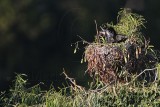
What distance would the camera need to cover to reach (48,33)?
2387mm

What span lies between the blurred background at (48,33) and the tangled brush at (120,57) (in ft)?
1.45

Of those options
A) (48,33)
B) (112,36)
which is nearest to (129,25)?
(112,36)

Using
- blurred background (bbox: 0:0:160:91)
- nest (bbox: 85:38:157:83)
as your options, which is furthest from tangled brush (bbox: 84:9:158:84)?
blurred background (bbox: 0:0:160:91)

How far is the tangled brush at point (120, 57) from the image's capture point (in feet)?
5.88

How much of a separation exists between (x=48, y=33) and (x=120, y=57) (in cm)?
67

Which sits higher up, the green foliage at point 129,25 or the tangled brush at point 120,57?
the green foliage at point 129,25

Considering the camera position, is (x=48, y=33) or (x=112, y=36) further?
(x=48, y=33)

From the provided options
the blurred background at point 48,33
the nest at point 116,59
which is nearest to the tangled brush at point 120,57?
the nest at point 116,59

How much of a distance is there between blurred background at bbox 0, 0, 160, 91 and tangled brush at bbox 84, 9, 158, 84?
1.45ft

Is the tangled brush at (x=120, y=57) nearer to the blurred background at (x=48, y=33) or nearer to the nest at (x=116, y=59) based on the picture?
the nest at (x=116, y=59)

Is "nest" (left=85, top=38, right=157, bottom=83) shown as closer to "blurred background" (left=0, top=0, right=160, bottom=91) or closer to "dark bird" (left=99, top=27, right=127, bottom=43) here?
"dark bird" (left=99, top=27, right=127, bottom=43)

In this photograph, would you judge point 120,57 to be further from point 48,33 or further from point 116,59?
point 48,33

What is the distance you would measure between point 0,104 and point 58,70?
1.64ft

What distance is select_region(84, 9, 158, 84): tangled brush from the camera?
1.79m
